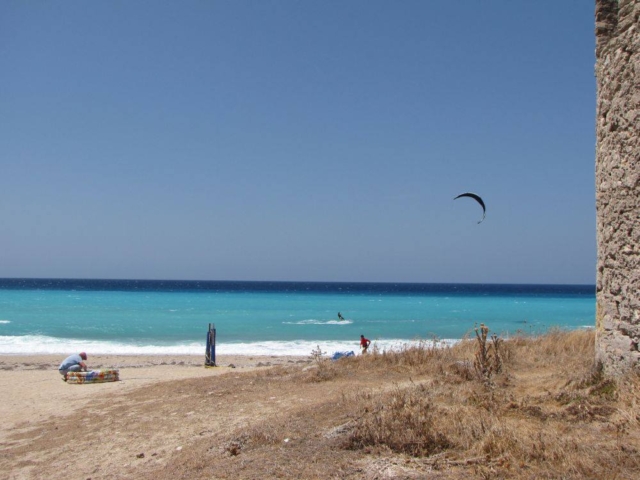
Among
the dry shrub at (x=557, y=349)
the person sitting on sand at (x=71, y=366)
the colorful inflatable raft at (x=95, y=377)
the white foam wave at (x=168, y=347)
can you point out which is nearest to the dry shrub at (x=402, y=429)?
the dry shrub at (x=557, y=349)

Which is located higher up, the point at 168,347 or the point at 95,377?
the point at 95,377

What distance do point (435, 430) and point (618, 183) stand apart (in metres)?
3.67

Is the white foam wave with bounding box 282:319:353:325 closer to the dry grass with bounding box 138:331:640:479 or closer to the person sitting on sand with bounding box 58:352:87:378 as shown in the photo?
the person sitting on sand with bounding box 58:352:87:378

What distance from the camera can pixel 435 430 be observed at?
198 inches

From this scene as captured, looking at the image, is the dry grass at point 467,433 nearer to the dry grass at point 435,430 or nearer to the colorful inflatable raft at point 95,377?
the dry grass at point 435,430

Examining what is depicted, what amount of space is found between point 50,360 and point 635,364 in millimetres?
21281

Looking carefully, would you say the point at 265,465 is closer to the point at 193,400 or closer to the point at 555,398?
the point at 555,398

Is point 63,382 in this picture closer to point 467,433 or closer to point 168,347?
point 168,347

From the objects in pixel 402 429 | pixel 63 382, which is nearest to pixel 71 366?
pixel 63 382

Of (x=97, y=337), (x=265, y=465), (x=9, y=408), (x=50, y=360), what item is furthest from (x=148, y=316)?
(x=265, y=465)

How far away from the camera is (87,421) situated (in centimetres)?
852

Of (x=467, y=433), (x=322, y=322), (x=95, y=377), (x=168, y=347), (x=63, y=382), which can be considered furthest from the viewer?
(x=322, y=322)

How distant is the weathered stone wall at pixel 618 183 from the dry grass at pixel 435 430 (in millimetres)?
526

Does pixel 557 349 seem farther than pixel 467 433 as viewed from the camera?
Yes
